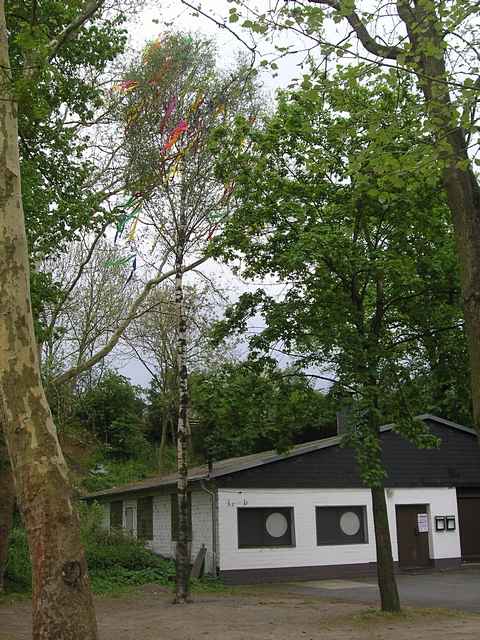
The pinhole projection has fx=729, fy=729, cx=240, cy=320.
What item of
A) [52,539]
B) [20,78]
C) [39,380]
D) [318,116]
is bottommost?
[52,539]

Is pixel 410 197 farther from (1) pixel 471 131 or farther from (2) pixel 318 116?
(1) pixel 471 131

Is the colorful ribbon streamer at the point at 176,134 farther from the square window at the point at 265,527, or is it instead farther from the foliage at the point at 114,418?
the foliage at the point at 114,418

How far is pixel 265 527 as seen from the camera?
21.6m

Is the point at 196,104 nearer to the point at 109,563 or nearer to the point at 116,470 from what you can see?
the point at 109,563

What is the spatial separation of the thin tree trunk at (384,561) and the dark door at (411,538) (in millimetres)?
10538

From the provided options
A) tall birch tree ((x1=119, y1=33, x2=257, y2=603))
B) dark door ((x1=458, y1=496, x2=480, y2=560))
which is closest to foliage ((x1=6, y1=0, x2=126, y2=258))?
tall birch tree ((x1=119, y1=33, x2=257, y2=603))

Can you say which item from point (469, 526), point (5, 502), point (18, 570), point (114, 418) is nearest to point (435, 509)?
point (469, 526)

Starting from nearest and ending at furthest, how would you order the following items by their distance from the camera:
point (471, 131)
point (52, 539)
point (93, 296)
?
point (52, 539)
point (471, 131)
point (93, 296)

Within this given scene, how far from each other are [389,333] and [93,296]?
1693 centimetres

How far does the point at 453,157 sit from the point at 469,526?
2149 centimetres

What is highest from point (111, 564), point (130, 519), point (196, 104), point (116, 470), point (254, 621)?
point (196, 104)

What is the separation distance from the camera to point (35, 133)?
15.4 m

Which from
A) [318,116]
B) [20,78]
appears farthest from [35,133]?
[20,78]

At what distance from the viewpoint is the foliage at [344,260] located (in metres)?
12.8
